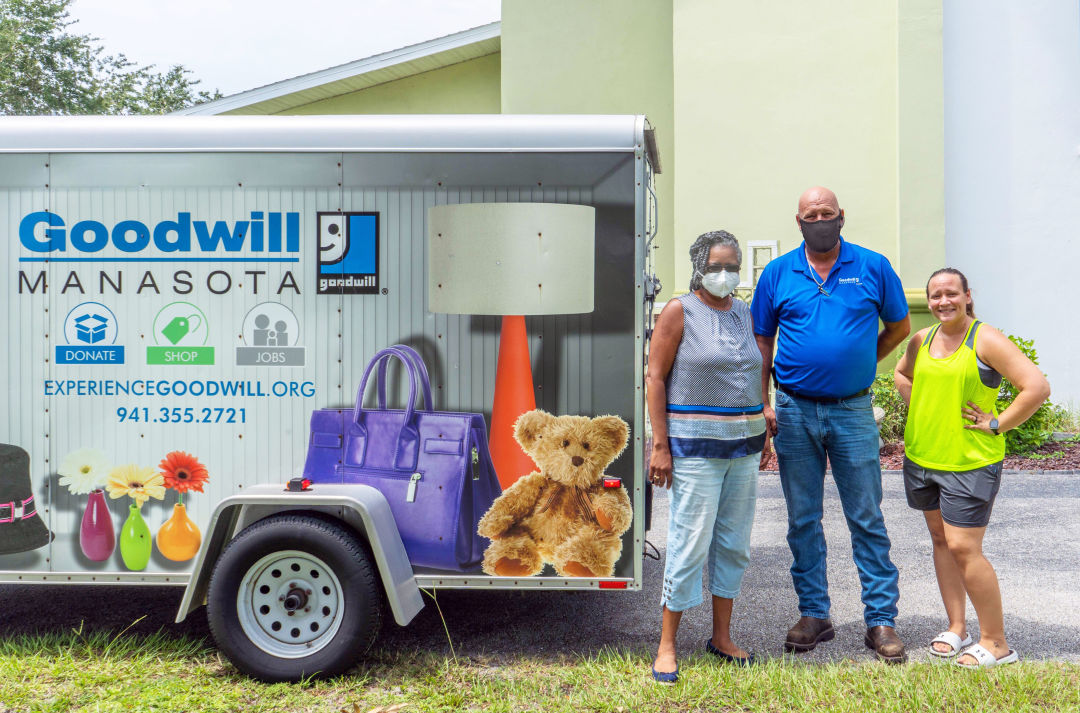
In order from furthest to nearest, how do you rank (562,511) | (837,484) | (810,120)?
1. (810,120)
2. (837,484)
3. (562,511)

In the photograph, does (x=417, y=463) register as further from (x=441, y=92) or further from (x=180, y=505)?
(x=441, y=92)

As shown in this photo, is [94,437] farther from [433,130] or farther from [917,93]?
[917,93]

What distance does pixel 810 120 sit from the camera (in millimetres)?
10578

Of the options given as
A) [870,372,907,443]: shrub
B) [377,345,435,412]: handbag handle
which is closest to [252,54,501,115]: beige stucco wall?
[870,372,907,443]: shrub

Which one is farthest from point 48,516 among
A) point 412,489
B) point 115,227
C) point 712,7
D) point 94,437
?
point 712,7

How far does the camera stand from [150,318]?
363 centimetres

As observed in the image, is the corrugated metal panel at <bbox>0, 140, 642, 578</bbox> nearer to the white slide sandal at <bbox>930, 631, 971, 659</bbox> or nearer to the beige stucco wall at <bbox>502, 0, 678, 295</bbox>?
the white slide sandal at <bbox>930, 631, 971, 659</bbox>

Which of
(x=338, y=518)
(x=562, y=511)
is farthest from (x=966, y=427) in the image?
(x=338, y=518)

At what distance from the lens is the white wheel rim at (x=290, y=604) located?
11.8 feet

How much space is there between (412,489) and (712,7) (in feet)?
30.5

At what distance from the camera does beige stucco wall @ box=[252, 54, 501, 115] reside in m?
13.4

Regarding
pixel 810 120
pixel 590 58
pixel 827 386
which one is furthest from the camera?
pixel 590 58

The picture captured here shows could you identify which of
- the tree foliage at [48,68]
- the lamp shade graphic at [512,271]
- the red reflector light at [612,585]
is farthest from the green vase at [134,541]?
the tree foliage at [48,68]

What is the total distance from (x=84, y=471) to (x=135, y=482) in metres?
0.23
